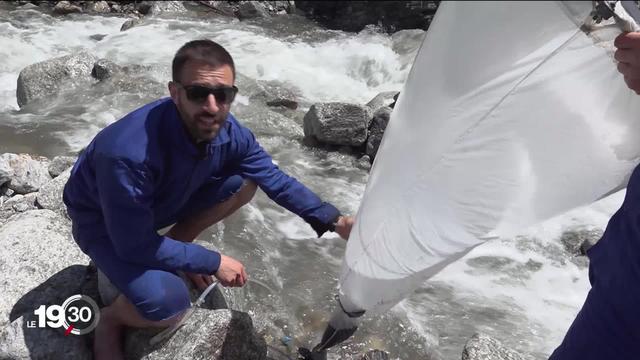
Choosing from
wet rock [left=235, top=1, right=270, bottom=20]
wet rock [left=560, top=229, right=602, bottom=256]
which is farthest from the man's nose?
wet rock [left=235, top=1, right=270, bottom=20]

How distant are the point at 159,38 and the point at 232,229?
21.3ft

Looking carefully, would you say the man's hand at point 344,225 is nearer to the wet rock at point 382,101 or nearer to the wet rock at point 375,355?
the wet rock at point 375,355

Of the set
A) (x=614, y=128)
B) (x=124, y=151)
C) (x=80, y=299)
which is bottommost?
(x=80, y=299)

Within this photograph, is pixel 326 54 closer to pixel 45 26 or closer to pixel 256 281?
pixel 45 26

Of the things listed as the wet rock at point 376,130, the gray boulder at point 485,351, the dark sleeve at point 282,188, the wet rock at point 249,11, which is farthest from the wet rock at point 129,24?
the gray boulder at point 485,351

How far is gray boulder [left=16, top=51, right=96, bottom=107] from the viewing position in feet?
25.3

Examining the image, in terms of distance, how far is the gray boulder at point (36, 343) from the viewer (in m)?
3.16

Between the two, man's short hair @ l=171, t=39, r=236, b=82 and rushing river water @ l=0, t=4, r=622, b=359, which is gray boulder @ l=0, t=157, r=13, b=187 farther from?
man's short hair @ l=171, t=39, r=236, b=82

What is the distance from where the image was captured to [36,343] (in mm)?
3195

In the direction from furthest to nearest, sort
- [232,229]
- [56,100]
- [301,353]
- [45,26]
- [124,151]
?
1. [45,26]
2. [56,100]
3. [232,229]
4. [301,353]
5. [124,151]

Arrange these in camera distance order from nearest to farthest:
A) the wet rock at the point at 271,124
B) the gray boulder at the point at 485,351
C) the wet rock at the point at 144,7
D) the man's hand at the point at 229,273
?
the man's hand at the point at 229,273
the gray boulder at the point at 485,351
the wet rock at the point at 271,124
the wet rock at the point at 144,7

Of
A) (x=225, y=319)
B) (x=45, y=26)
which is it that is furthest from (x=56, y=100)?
(x=225, y=319)

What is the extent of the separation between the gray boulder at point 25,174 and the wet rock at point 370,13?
853 cm

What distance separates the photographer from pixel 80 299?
3.39 metres
